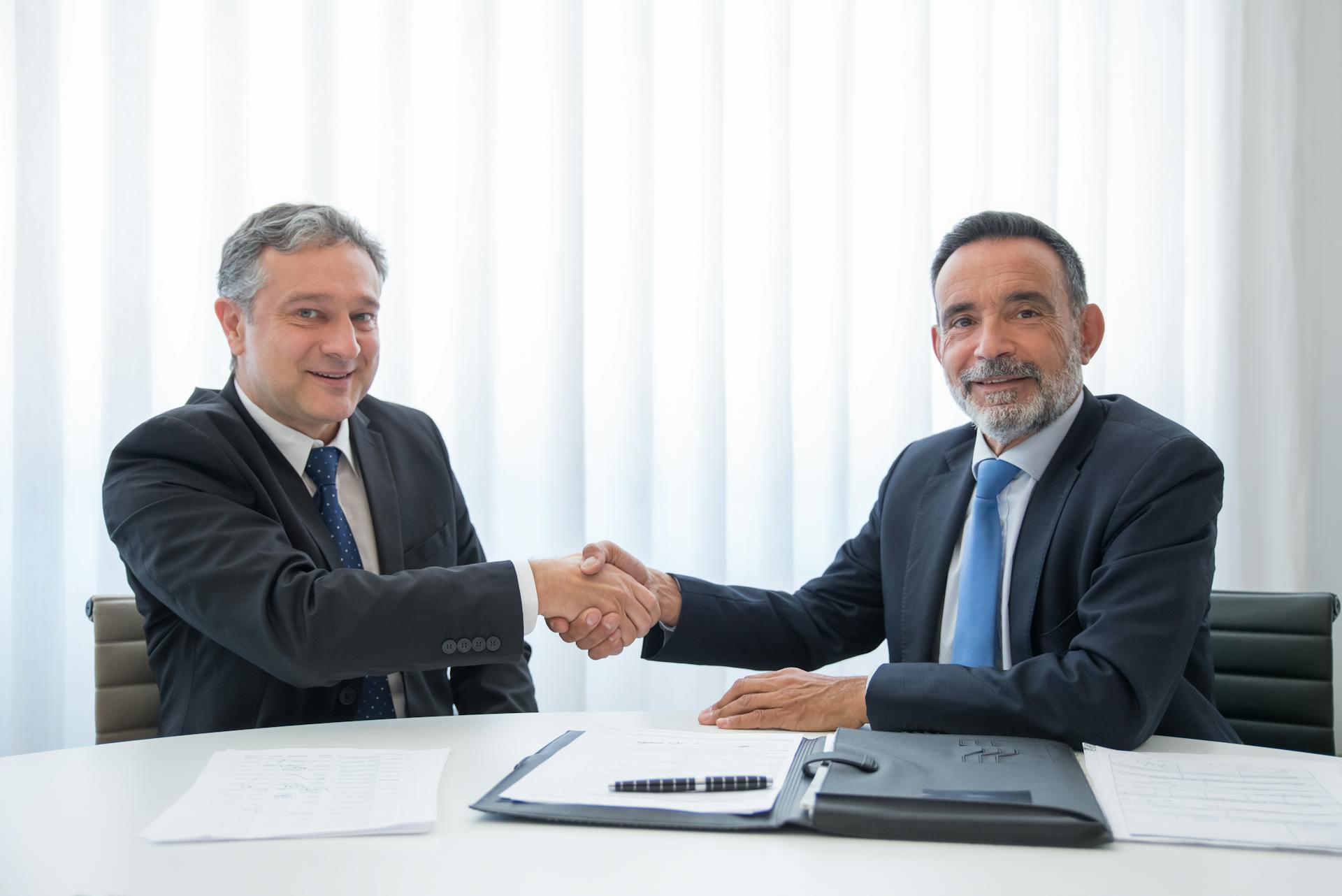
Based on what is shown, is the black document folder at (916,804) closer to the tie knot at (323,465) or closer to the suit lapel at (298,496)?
the suit lapel at (298,496)

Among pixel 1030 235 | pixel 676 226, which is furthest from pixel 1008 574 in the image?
pixel 676 226

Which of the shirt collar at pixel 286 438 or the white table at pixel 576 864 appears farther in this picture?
the shirt collar at pixel 286 438

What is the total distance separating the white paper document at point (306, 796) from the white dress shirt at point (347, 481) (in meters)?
0.53

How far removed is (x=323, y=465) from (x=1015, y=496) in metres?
1.31

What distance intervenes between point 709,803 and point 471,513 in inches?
79.7

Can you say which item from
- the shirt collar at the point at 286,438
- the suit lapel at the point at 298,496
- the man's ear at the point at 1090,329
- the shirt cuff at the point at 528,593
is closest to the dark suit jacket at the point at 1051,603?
the man's ear at the point at 1090,329

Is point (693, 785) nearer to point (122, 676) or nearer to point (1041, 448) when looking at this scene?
point (1041, 448)

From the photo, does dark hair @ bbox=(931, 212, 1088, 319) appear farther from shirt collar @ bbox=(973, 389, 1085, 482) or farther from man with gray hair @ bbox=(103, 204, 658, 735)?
man with gray hair @ bbox=(103, 204, 658, 735)

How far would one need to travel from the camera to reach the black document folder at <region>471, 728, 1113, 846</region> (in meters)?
0.97

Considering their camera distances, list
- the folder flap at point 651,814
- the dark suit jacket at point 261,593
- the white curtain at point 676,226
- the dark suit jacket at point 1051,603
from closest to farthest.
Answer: the folder flap at point 651,814, the dark suit jacket at point 1051,603, the dark suit jacket at point 261,593, the white curtain at point 676,226

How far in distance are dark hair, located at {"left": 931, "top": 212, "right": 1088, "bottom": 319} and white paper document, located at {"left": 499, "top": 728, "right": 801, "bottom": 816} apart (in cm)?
107

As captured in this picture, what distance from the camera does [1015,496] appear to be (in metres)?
1.86

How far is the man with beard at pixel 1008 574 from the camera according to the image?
142cm

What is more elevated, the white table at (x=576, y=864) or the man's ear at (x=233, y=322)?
the man's ear at (x=233, y=322)
